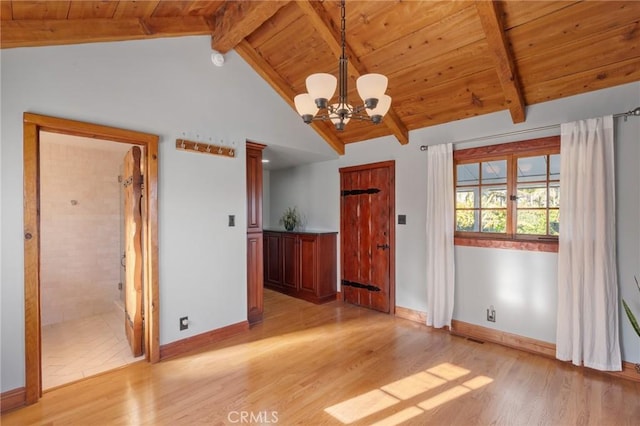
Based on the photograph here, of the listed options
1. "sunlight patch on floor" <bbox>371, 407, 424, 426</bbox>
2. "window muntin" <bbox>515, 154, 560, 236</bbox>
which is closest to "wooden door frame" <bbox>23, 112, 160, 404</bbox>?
"sunlight patch on floor" <bbox>371, 407, 424, 426</bbox>

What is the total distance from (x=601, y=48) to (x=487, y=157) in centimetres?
121

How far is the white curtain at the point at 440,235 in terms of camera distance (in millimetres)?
3416

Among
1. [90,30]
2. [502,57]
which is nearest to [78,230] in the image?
[90,30]

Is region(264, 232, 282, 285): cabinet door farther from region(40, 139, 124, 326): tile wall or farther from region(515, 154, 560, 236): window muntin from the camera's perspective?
region(515, 154, 560, 236): window muntin

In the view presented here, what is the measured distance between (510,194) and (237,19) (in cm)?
316

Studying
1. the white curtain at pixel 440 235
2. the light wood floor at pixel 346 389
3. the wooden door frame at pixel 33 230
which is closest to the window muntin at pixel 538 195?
the white curtain at pixel 440 235

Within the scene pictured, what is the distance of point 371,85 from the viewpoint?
185 cm

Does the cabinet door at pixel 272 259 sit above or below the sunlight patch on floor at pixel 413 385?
above

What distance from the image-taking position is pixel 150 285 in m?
2.79

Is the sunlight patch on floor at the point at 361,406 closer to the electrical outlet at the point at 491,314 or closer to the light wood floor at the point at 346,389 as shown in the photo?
the light wood floor at the point at 346,389

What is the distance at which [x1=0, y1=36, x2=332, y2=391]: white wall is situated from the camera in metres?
2.12

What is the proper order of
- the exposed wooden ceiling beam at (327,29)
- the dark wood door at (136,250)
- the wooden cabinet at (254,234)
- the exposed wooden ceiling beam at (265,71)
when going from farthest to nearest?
1. the wooden cabinet at (254,234)
2. the exposed wooden ceiling beam at (265,71)
3. the dark wood door at (136,250)
4. the exposed wooden ceiling beam at (327,29)

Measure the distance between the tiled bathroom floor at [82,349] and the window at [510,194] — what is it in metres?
3.68

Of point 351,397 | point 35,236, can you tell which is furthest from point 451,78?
point 35,236
